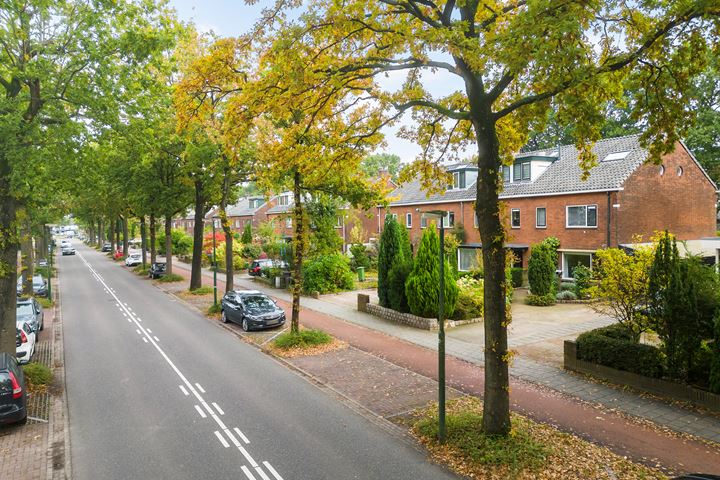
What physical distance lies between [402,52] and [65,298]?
1106 inches

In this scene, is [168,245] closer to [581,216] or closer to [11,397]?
[11,397]

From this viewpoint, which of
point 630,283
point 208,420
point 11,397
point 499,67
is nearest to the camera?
point 499,67

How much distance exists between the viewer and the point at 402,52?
8109 millimetres

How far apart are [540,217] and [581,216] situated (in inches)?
113

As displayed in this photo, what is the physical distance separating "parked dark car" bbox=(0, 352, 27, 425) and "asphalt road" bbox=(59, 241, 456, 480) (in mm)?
1057

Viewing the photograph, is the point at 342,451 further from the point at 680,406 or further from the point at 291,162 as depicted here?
the point at 680,406

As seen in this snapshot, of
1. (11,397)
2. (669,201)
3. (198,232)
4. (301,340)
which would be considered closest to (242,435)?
(11,397)

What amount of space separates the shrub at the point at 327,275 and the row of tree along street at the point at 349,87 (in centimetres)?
1113

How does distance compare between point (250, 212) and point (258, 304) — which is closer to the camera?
point (258, 304)

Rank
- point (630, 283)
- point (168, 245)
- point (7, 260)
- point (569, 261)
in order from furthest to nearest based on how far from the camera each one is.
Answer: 1. point (168, 245)
2. point (569, 261)
3. point (630, 283)
4. point (7, 260)

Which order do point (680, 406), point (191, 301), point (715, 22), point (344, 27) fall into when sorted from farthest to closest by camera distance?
1. point (191, 301)
2. point (680, 406)
3. point (344, 27)
4. point (715, 22)

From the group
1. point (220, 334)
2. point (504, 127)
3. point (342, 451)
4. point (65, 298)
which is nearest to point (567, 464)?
point (342, 451)

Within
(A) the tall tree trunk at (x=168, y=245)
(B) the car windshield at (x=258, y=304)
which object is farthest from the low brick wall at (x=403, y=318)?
(A) the tall tree trunk at (x=168, y=245)

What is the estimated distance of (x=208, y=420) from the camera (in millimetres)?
10383
